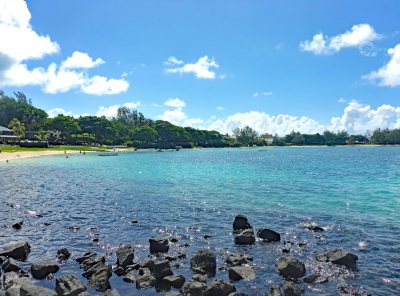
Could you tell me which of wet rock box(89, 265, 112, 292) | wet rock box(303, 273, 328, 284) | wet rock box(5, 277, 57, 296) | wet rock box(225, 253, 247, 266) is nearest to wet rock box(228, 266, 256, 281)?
wet rock box(225, 253, 247, 266)

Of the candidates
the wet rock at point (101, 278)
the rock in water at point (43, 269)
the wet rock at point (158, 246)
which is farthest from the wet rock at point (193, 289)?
the rock in water at point (43, 269)

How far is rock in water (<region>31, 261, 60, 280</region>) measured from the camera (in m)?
18.5

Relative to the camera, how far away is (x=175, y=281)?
1727 cm

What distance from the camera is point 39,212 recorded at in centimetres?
3550

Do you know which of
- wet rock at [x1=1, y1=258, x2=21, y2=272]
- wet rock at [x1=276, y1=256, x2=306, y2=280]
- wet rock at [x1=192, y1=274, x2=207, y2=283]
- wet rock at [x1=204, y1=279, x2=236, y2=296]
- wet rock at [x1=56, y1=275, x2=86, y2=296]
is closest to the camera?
wet rock at [x1=56, y1=275, x2=86, y2=296]

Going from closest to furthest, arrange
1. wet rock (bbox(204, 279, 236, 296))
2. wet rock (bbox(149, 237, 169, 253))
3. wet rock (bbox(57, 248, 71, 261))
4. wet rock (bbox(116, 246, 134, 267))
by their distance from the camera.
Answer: wet rock (bbox(204, 279, 236, 296)) < wet rock (bbox(116, 246, 134, 267)) < wet rock (bbox(57, 248, 71, 261)) < wet rock (bbox(149, 237, 169, 253))

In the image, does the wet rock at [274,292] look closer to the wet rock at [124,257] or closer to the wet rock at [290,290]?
the wet rock at [290,290]

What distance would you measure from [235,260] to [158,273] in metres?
4.89

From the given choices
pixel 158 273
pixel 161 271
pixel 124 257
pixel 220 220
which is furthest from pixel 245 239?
pixel 124 257

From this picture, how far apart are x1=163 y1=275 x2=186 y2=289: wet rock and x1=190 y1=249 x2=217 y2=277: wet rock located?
1.68 meters

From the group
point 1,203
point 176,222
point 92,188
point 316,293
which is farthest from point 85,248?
point 92,188

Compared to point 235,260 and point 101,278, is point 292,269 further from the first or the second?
point 101,278

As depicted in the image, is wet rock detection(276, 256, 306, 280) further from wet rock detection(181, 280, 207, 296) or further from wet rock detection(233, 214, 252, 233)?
wet rock detection(233, 214, 252, 233)

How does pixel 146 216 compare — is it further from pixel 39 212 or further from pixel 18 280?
pixel 18 280
